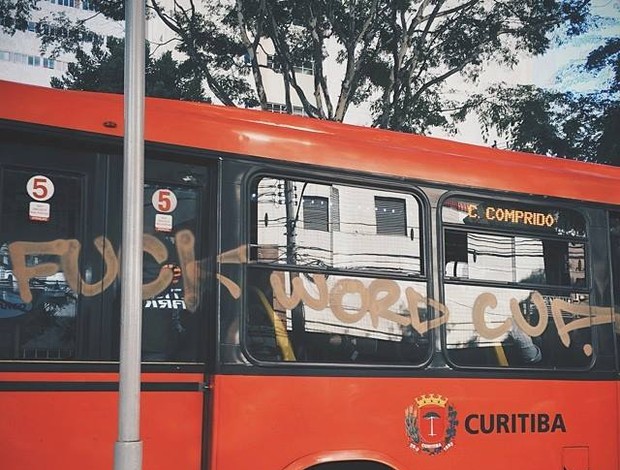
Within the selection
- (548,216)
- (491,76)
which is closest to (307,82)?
(491,76)

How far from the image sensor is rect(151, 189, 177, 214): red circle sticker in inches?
166

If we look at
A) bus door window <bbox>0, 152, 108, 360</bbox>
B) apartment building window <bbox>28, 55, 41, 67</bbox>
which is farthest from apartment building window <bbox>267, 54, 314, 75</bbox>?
bus door window <bbox>0, 152, 108, 360</bbox>

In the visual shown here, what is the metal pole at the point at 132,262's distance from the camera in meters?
3.47

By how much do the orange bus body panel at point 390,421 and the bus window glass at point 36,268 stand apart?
0.90m

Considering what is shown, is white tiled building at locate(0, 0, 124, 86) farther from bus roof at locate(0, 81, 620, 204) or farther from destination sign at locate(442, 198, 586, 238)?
destination sign at locate(442, 198, 586, 238)

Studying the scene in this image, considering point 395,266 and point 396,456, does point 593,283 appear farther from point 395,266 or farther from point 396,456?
point 396,456

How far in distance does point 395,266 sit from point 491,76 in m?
12.3

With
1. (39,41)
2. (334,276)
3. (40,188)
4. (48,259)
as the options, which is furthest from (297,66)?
(48,259)

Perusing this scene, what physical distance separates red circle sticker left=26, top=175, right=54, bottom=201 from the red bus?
0.01 meters

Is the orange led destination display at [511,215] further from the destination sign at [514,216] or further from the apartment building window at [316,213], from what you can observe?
the apartment building window at [316,213]

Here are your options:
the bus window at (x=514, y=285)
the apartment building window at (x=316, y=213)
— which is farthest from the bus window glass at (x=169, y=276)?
the bus window at (x=514, y=285)

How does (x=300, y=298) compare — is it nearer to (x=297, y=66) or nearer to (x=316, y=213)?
(x=316, y=213)

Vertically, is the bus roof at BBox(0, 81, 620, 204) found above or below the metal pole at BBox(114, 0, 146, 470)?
above

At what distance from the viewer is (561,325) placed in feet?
17.1
